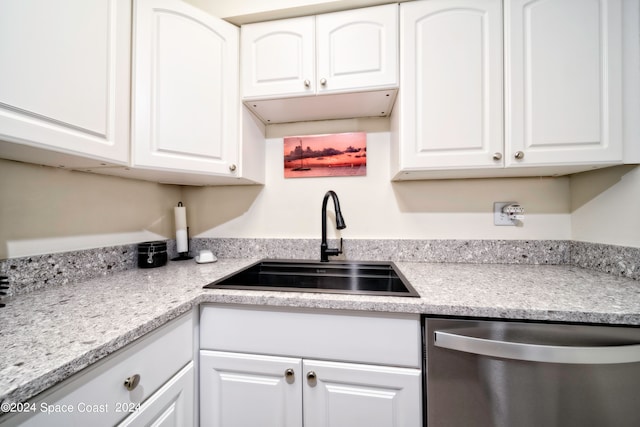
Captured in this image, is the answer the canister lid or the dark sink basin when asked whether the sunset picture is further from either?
the canister lid

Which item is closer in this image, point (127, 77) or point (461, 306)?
point (461, 306)

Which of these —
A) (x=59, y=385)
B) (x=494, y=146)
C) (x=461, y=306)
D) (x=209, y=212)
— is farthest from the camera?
(x=209, y=212)

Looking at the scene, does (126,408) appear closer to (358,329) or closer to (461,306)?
(358,329)

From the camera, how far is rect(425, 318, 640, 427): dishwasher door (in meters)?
0.65

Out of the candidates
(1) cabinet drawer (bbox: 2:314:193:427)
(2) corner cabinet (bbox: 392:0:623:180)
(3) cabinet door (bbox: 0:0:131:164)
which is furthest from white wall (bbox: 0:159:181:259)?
(2) corner cabinet (bbox: 392:0:623:180)

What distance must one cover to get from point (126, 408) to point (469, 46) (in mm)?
1649

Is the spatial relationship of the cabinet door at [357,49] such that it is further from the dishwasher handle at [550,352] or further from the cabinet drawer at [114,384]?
the cabinet drawer at [114,384]

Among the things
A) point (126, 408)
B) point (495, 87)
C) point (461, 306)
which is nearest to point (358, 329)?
point (461, 306)

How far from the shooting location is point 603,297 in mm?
739

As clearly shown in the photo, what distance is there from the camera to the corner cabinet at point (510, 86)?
0.93 metres

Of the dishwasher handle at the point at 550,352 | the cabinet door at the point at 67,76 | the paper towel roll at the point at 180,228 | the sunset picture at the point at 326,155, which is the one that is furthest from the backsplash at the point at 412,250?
the cabinet door at the point at 67,76

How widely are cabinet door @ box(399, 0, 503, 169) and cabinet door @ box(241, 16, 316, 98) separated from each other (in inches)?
16.8

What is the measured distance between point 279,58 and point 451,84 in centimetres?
78

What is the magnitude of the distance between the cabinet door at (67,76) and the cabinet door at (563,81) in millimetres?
1500
